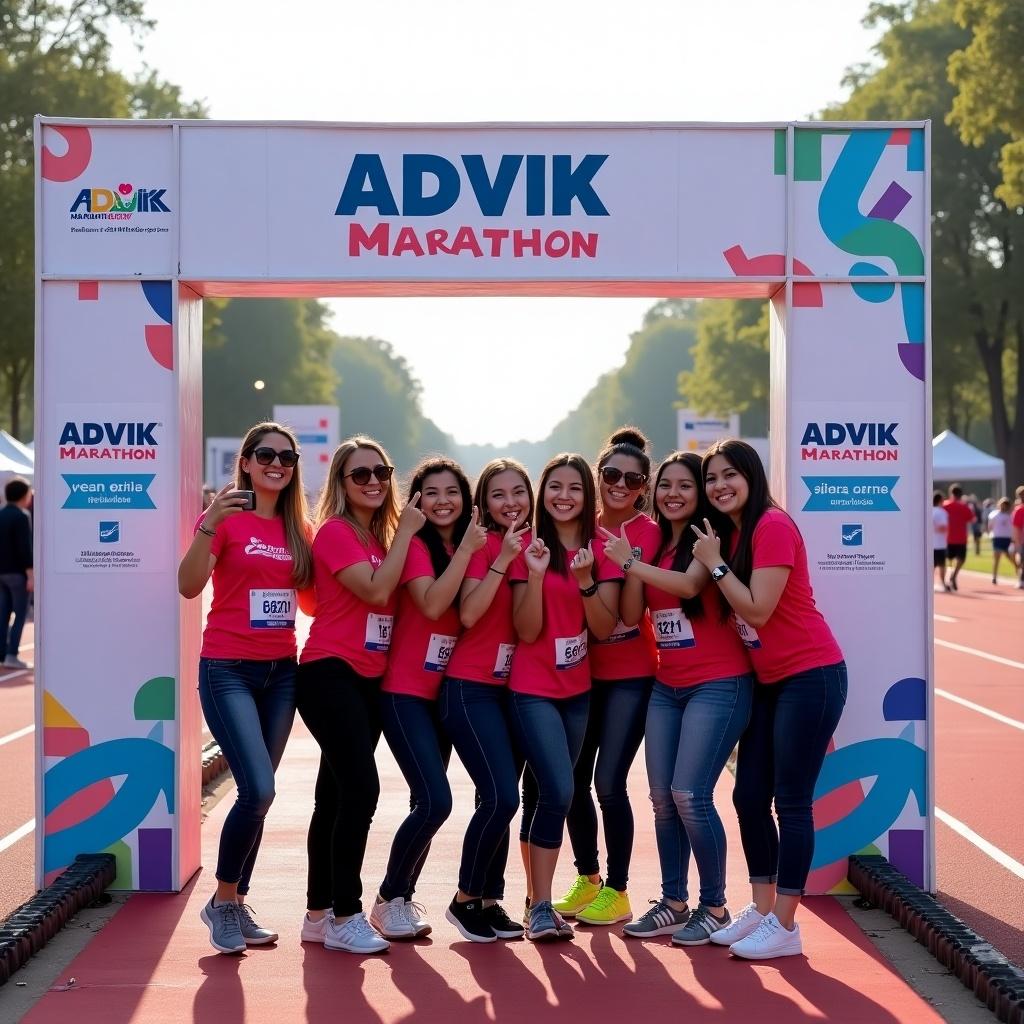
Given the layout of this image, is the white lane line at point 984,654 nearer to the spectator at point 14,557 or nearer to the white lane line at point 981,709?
the white lane line at point 981,709

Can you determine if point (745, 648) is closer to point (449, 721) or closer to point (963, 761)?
point (449, 721)

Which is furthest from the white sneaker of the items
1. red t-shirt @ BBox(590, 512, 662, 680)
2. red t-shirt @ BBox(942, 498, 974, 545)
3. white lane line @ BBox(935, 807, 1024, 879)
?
red t-shirt @ BBox(942, 498, 974, 545)

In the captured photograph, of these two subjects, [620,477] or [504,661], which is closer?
[504,661]

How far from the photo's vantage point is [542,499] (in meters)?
6.54

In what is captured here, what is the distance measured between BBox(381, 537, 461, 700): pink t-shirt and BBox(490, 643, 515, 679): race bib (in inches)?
8.3

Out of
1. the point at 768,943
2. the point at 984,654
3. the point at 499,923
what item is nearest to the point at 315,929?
the point at 499,923

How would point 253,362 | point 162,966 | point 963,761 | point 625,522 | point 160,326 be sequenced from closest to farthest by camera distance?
1. point 162,966
2. point 625,522
3. point 160,326
4. point 963,761
5. point 253,362

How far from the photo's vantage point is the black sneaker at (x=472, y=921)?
21.4 ft

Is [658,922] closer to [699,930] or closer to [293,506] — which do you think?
[699,930]

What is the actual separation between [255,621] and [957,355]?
43.9 metres

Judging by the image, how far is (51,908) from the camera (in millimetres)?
6602

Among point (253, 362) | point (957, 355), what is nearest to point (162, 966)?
point (957, 355)

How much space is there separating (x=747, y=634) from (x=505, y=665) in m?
0.99

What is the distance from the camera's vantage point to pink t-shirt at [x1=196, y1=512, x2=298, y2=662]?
6402 millimetres
